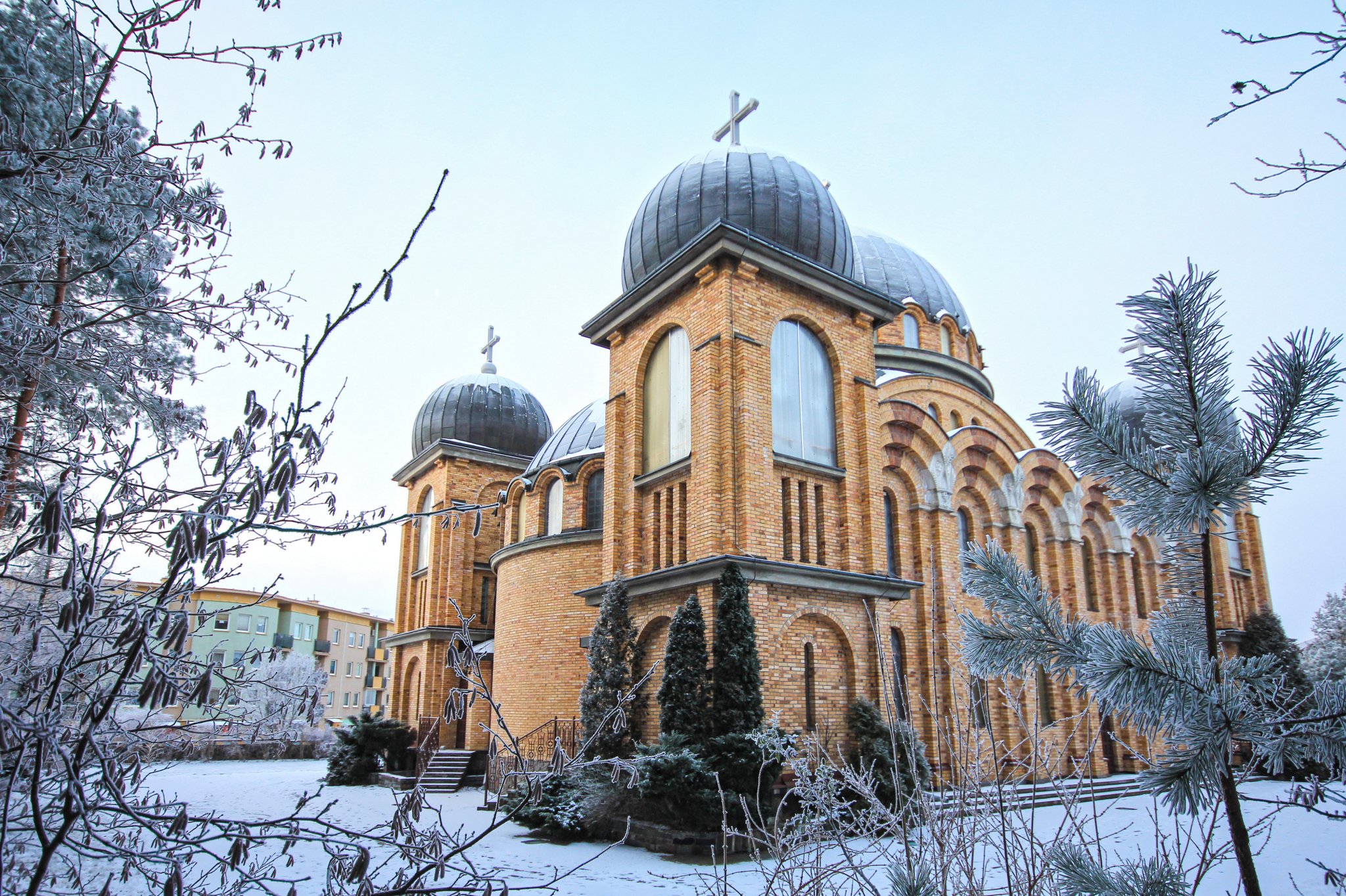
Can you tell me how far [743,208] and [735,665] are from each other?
325 inches

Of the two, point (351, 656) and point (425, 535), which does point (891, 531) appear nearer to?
point (425, 535)

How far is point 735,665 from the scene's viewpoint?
41.1 ft

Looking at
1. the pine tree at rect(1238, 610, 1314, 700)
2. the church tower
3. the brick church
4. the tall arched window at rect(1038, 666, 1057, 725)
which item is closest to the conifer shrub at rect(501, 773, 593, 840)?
the brick church

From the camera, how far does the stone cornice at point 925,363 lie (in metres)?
22.9

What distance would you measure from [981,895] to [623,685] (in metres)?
12.3

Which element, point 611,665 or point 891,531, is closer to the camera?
point 611,665

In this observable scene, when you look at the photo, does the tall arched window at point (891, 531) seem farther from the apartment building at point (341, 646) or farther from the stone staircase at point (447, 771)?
the apartment building at point (341, 646)

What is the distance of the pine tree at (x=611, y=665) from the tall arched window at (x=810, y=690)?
9.50ft

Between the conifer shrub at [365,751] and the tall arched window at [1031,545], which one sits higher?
the tall arched window at [1031,545]

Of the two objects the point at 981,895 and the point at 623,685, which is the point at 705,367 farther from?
the point at 981,895

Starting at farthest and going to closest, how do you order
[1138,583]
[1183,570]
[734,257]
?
[1138,583], [734,257], [1183,570]

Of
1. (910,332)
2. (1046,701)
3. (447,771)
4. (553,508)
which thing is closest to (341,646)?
(447,771)

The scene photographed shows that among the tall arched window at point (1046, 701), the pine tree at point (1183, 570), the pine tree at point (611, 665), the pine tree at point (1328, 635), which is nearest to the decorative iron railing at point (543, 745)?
the pine tree at point (611, 665)

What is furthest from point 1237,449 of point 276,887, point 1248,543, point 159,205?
point 1248,543
